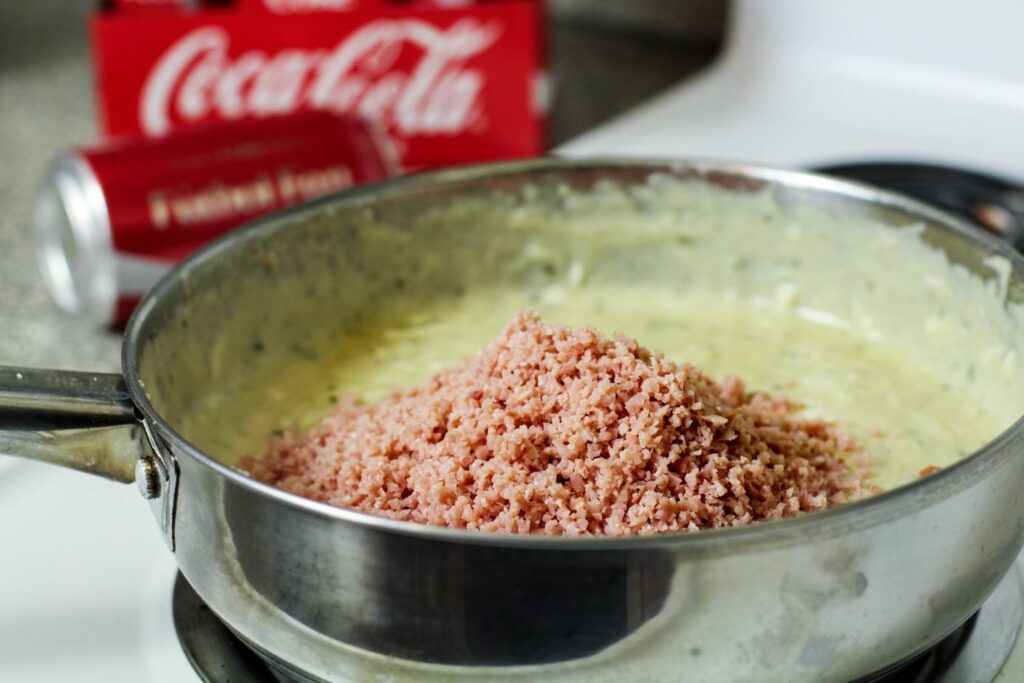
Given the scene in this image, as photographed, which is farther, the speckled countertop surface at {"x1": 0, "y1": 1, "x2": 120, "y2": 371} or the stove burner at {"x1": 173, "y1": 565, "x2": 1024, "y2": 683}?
the speckled countertop surface at {"x1": 0, "y1": 1, "x2": 120, "y2": 371}

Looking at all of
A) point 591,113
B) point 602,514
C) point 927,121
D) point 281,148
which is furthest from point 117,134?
point 602,514

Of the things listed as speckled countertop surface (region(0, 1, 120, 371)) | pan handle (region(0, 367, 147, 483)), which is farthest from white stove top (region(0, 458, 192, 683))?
speckled countertop surface (region(0, 1, 120, 371))

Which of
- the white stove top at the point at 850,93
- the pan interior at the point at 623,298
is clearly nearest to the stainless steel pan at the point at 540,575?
the pan interior at the point at 623,298

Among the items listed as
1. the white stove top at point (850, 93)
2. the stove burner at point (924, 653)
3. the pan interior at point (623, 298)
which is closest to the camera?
the stove burner at point (924, 653)

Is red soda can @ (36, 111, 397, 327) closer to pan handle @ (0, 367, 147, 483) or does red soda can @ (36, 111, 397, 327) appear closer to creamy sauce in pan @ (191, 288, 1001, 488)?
creamy sauce in pan @ (191, 288, 1001, 488)

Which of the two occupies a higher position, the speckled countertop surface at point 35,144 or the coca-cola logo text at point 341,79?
the coca-cola logo text at point 341,79

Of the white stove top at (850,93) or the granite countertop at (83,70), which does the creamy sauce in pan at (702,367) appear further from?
the granite countertop at (83,70)
